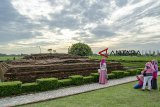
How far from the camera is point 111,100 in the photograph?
9.88 metres

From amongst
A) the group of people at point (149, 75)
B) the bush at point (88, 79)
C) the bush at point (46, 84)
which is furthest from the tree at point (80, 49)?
the group of people at point (149, 75)

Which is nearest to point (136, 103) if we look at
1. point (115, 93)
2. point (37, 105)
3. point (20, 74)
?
point (115, 93)

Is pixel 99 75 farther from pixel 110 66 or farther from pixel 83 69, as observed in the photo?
pixel 110 66

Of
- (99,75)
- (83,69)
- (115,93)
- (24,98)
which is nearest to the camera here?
(24,98)

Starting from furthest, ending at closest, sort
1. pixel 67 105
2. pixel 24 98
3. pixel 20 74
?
pixel 20 74, pixel 24 98, pixel 67 105

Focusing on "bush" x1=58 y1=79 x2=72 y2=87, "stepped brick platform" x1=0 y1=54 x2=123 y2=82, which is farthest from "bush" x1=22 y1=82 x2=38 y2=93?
"stepped brick platform" x1=0 y1=54 x2=123 y2=82

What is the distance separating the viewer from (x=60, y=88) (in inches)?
524

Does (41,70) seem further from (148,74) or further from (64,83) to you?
(148,74)

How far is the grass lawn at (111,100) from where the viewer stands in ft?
30.1

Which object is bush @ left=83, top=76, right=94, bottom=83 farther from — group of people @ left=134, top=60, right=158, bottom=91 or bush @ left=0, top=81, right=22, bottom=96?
bush @ left=0, top=81, right=22, bottom=96

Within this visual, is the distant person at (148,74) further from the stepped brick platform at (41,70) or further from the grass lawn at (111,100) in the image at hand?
the stepped brick platform at (41,70)

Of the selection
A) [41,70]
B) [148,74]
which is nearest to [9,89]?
[41,70]

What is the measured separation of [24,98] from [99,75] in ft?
22.0

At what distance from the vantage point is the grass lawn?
9188 mm
